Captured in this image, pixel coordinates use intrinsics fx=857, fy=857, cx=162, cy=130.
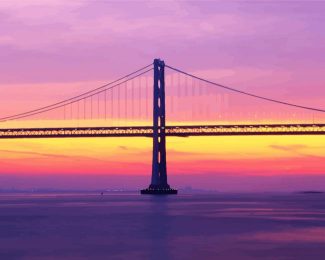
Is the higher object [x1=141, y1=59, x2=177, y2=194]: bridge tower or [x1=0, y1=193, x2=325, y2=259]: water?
[x1=141, y1=59, x2=177, y2=194]: bridge tower

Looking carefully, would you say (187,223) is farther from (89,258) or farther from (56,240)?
(89,258)

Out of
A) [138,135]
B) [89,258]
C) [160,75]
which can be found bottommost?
[89,258]

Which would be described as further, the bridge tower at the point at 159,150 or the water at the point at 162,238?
the bridge tower at the point at 159,150

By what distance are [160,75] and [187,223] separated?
133ft

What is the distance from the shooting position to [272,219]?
57875mm

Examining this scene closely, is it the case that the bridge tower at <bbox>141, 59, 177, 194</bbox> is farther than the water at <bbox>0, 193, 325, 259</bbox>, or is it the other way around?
the bridge tower at <bbox>141, 59, 177, 194</bbox>

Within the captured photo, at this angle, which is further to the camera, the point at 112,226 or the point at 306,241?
the point at 112,226

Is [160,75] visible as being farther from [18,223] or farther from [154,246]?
[154,246]

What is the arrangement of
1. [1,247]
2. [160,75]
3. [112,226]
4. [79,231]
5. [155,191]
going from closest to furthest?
1. [1,247]
2. [79,231]
3. [112,226]
4. [155,191]
5. [160,75]

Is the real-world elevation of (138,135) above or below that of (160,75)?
below

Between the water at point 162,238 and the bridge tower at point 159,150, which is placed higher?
the bridge tower at point 159,150

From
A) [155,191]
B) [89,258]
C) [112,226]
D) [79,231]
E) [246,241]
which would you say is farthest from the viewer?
[155,191]

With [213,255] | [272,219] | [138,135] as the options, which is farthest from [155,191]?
[213,255]

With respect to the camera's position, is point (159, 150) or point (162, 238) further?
point (159, 150)
